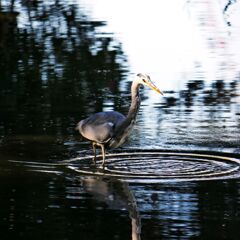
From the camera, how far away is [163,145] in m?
13.0

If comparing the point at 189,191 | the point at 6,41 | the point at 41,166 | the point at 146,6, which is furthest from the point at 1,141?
the point at 146,6

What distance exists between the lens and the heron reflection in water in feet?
40.2

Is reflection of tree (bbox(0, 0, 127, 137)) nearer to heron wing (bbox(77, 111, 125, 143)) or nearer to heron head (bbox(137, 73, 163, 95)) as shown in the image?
heron wing (bbox(77, 111, 125, 143))

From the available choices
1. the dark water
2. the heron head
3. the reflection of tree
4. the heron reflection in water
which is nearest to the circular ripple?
the dark water

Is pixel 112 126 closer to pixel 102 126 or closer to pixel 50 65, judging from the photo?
pixel 102 126

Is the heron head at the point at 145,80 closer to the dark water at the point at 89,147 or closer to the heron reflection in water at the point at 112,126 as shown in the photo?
the heron reflection in water at the point at 112,126

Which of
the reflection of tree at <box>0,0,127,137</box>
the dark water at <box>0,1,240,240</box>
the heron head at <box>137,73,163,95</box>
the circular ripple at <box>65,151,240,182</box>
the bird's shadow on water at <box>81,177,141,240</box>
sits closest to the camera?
the dark water at <box>0,1,240,240</box>

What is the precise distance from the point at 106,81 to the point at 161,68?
170 cm

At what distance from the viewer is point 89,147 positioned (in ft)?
43.3

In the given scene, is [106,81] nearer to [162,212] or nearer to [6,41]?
[6,41]

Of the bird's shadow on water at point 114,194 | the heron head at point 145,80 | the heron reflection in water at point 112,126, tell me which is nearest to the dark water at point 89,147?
the bird's shadow on water at point 114,194

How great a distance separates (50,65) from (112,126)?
20.3 feet

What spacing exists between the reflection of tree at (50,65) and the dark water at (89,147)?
25mm

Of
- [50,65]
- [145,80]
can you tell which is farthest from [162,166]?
[50,65]
